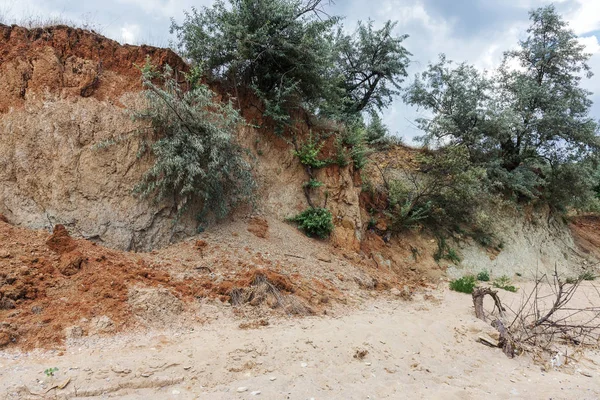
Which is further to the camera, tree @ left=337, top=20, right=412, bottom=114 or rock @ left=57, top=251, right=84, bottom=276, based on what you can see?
tree @ left=337, top=20, right=412, bottom=114

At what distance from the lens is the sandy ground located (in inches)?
126

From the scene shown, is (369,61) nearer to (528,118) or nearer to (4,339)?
(528,118)

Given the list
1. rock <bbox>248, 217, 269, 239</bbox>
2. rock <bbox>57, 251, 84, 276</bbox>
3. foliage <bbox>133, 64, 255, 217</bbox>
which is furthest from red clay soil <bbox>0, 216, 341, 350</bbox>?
rock <bbox>248, 217, 269, 239</bbox>

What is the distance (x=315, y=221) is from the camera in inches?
336

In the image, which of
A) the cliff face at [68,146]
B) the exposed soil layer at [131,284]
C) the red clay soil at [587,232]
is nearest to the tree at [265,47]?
the cliff face at [68,146]

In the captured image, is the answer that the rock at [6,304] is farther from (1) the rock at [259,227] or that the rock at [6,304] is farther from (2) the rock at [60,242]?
(1) the rock at [259,227]

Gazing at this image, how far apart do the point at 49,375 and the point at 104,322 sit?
0.92 meters

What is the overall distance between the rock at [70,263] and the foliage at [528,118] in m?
11.2

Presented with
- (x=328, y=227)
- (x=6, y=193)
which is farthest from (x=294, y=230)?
(x=6, y=193)

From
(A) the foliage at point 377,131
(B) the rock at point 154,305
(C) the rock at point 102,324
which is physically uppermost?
(A) the foliage at point 377,131

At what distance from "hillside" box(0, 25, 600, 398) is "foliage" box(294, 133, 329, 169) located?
0.22 metres

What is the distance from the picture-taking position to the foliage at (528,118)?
12.4 m

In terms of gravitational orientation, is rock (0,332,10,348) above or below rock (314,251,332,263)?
below

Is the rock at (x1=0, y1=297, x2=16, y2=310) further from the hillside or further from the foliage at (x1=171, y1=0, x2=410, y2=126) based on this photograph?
the foliage at (x1=171, y1=0, x2=410, y2=126)
